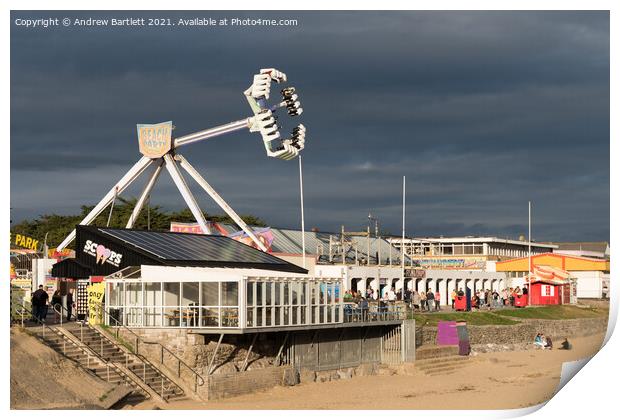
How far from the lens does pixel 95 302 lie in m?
36.8

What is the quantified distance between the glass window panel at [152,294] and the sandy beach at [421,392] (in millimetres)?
4332

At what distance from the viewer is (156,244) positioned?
38.7m

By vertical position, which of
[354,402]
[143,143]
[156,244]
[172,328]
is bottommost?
[354,402]

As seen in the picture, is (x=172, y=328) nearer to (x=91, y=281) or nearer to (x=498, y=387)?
(x=91, y=281)

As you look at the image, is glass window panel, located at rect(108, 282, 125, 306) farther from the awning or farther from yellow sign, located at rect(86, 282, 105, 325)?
the awning

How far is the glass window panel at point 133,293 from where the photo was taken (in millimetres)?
35719

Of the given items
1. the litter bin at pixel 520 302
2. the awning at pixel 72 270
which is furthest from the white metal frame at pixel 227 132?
the litter bin at pixel 520 302

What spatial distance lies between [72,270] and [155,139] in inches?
464

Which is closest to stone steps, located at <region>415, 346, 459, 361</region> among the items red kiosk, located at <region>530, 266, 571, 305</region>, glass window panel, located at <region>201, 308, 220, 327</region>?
glass window panel, located at <region>201, 308, 220, 327</region>

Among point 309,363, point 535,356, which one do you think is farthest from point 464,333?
point 309,363

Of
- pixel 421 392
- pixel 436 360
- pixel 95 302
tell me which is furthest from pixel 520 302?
pixel 95 302

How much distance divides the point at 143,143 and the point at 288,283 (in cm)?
1676

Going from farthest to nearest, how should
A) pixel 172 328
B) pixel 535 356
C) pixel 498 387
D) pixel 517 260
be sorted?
1. pixel 517 260
2. pixel 535 356
3. pixel 498 387
4. pixel 172 328

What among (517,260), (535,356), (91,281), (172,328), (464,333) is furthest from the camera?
(517,260)
